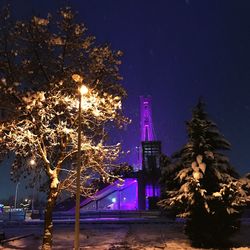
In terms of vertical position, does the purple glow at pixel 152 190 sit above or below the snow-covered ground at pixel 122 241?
above

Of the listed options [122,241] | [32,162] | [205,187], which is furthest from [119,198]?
[32,162]

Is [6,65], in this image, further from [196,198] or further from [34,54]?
[196,198]

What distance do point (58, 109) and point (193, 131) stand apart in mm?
7531

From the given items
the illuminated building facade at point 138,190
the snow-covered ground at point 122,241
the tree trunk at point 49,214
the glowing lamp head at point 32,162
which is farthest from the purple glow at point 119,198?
the tree trunk at point 49,214

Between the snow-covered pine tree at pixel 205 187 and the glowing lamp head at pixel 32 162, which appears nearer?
the glowing lamp head at pixel 32 162

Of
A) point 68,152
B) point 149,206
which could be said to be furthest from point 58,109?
point 149,206

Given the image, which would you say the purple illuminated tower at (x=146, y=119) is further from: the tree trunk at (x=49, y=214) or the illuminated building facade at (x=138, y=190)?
the tree trunk at (x=49, y=214)

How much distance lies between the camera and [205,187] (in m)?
22.4

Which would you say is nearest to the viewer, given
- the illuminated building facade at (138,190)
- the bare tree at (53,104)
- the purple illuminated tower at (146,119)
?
the bare tree at (53,104)

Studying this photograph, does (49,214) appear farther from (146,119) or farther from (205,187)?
(146,119)

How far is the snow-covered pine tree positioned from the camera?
2152 cm

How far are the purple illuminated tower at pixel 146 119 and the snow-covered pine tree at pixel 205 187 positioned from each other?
83509 millimetres

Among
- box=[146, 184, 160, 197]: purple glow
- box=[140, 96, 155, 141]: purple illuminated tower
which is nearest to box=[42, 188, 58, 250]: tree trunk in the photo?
box=[146, 184, 160, 197]: purple glow

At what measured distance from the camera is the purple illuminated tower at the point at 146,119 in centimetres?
10891
